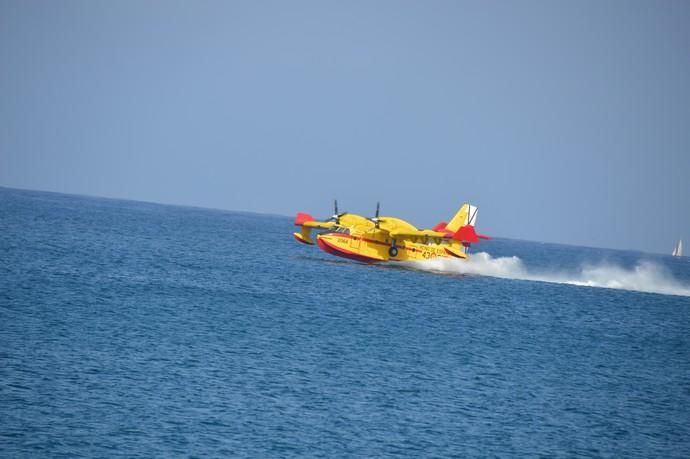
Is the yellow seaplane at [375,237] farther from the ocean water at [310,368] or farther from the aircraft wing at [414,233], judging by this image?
the ocean water at [310,368]

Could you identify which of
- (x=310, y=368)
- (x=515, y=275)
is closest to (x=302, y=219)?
(x=515, y=275)

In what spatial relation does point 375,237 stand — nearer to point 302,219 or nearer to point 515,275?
point 302,219

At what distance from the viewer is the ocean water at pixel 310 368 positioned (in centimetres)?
2764

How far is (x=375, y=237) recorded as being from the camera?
78.6 metres

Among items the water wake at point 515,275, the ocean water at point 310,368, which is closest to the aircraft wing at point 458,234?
A: the ocean water at point 310,368

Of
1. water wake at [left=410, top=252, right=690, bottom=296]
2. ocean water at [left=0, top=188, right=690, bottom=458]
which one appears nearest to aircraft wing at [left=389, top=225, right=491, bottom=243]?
ocean water at [left=0, top=188, right=690, bottom=458]

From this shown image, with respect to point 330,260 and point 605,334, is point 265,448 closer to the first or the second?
point 605,334

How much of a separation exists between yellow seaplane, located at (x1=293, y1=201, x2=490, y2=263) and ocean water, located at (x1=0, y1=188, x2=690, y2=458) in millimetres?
4849

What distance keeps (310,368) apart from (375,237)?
41.8 meters

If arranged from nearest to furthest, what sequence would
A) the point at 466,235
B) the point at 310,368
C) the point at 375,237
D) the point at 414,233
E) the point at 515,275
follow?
the point at 310,368, the point at 466,235, the point at 414,233, the point at 375,237, the point at 515,275

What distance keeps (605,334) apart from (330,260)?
126 ft

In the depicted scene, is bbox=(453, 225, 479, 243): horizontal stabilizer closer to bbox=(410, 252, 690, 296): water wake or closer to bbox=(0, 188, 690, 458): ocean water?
bbox=(0, 188, 690, 458): ocean water

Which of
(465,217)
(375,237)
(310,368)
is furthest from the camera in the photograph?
(465,217)

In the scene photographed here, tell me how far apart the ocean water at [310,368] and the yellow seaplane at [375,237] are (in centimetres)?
485
